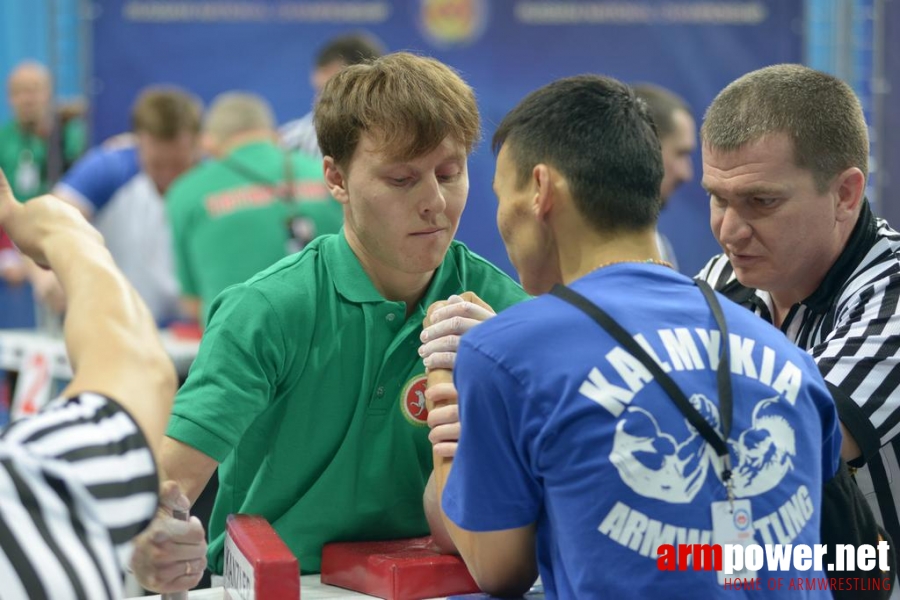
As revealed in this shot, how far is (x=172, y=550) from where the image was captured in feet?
5.84

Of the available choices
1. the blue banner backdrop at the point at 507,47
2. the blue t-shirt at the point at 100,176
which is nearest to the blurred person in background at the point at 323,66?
the blue banner backdrop at the point at 507,47

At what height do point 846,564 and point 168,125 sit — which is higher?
point 168,125

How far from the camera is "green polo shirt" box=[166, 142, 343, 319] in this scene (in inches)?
190

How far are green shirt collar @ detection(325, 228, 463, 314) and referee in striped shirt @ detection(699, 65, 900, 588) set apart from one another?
53 cm

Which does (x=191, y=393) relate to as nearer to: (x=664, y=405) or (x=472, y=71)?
(x=664, y=405)

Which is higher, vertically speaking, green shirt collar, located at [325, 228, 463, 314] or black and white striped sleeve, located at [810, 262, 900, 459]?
green shirt collar, located at [325, 228, 463, 314]

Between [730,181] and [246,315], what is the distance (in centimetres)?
95

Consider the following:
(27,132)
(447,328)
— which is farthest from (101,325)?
(27,132)

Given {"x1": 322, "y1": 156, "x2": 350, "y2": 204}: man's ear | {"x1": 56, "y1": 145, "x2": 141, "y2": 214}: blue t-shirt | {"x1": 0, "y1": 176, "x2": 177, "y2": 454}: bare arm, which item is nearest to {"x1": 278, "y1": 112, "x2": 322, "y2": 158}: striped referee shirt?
{"x1": 56, "y1": 145, "x2": 141, "y2": 214}: blue t-shirt

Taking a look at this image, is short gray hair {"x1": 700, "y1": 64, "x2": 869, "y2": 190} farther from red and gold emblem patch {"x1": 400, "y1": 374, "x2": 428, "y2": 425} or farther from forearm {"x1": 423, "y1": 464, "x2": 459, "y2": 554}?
forearm {"x1": 423, "y1": 464, "x2": 459, "y2": 554}

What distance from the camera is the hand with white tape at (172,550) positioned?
1.77m

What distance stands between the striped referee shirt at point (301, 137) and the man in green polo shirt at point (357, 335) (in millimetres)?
3217

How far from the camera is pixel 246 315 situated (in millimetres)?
2043

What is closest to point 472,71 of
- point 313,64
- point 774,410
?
point 313,64
